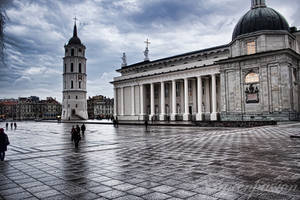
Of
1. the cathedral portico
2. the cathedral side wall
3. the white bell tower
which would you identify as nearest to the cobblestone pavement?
the cathedral side wall

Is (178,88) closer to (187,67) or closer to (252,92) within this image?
(187,67)

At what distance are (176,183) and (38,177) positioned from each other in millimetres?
4162

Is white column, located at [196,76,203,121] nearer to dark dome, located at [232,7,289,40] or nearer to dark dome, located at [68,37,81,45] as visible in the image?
dark dome, located at [232,7,289,40]

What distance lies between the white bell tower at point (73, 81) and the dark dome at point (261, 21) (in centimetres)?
6725

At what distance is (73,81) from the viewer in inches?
3612

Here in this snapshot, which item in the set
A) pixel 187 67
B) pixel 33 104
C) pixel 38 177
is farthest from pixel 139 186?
pixel 33 104

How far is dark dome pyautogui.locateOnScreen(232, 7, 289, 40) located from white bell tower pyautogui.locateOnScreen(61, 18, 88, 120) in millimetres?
67254

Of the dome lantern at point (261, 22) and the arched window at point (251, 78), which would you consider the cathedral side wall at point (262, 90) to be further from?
the dome lantern at point (261, 22)

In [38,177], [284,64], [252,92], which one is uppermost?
[284,64]

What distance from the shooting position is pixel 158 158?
9.88m

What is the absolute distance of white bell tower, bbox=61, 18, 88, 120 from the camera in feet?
300

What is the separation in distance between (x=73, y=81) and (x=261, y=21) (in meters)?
71.4

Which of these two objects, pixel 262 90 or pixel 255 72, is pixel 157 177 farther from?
pixel 255 72

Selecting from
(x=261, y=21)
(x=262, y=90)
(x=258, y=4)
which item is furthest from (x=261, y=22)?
(x=262, y=90)
